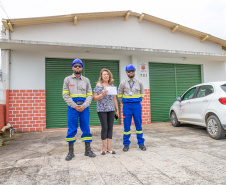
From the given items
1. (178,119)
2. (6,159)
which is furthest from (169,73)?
(6,159)

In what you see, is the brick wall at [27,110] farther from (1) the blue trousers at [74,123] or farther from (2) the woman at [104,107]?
(2) the woman at [104,107]

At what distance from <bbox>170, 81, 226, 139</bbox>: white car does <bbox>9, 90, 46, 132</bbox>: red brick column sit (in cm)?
538

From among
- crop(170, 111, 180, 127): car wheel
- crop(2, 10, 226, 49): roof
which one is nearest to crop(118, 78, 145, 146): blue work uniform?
crop(170, 111, 180, 127): car wheel

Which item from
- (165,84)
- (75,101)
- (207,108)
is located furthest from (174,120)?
(75,101)

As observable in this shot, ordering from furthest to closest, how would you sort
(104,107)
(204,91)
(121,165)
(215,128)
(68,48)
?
(68,48) → (204,91) → (215,128) → (104,107) → (121,165)

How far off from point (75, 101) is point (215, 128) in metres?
4.04

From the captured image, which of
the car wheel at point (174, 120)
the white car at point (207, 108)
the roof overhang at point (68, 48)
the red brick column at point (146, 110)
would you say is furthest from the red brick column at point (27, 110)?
the white car at point (207, 108)

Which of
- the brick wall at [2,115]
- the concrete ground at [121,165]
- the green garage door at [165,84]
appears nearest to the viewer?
the concrete ground at [121,165]

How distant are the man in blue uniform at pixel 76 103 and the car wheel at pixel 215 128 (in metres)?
3.52

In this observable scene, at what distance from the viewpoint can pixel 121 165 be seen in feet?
11.1

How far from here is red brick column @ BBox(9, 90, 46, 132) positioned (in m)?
7.14

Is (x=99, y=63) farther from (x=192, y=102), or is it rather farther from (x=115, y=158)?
(x=115, y=158)

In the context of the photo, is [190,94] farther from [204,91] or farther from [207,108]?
[207,108]

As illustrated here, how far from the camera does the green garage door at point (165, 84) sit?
9086mm
